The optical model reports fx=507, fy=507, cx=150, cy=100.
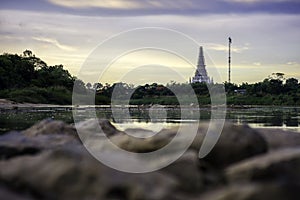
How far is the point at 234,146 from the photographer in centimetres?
548

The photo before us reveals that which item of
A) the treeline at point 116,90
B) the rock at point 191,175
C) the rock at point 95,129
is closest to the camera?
the rock at point 191,175

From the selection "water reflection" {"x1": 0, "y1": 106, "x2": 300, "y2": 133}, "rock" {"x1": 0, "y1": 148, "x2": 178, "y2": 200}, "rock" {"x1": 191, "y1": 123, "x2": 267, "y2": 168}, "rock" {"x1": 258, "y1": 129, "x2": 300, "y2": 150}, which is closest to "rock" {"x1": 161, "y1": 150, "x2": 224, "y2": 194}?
"rock" {"x1": 0, "y1": 148, "x2": 178, "y2": 200}

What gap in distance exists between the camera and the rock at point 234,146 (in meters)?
5.45

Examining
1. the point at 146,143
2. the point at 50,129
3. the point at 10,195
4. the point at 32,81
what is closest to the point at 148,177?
the point at 10,195

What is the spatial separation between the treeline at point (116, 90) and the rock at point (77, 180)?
5196 centimetres

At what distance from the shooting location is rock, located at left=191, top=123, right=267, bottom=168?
545cm

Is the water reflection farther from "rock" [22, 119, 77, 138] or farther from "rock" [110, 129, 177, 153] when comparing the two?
"rock" [110, 129, 177, 153]

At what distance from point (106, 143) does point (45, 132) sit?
1.07 meters

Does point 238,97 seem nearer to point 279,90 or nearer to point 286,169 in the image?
point 279,90

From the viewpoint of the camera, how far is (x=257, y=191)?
388 centimetres

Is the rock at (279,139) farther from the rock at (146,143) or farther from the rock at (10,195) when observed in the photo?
the rock at (10,195)

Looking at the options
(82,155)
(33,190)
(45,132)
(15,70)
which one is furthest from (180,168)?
(15,70)

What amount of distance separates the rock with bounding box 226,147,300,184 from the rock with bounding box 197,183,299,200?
21 cm

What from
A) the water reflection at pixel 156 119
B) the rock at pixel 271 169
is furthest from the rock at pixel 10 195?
the water reflection at pixel 156 119
